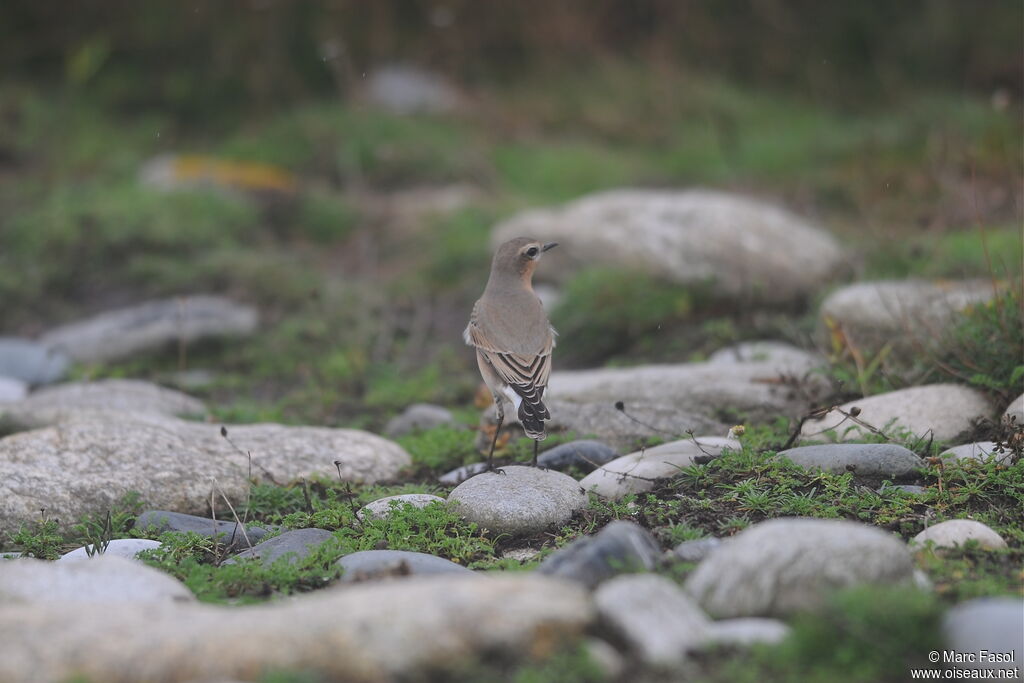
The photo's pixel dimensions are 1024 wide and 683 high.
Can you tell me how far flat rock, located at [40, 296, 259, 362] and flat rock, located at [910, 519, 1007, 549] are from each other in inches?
231

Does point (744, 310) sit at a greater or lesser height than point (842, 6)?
lesser

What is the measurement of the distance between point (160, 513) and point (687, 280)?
4.97m

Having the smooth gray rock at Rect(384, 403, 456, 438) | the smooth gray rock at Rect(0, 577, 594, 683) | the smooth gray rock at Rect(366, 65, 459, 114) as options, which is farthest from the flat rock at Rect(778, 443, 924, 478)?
the smooth gray rock at Rect(366, 65, 459, 114)

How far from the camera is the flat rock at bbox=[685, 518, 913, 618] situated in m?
3.56

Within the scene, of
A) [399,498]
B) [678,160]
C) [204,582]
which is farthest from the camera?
[678,160]

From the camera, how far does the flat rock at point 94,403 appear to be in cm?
654

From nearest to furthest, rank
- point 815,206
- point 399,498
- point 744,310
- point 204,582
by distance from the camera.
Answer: point 204,582, point 399,498, point 744,310, point 815,206

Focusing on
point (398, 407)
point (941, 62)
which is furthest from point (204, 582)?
point (941, 62)

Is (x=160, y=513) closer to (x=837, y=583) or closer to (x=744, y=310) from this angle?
(x=837, y=583)

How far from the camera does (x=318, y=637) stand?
319 centimetres

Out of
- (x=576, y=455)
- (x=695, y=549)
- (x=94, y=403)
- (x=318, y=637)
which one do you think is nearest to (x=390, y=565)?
(x=318, y=637)

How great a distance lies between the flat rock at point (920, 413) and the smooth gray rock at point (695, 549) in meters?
1.51

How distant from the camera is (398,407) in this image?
782 centimetres

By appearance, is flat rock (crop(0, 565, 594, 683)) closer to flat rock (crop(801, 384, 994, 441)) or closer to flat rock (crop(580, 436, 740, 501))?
flat rock (crop(580, 436, 740, 501))
